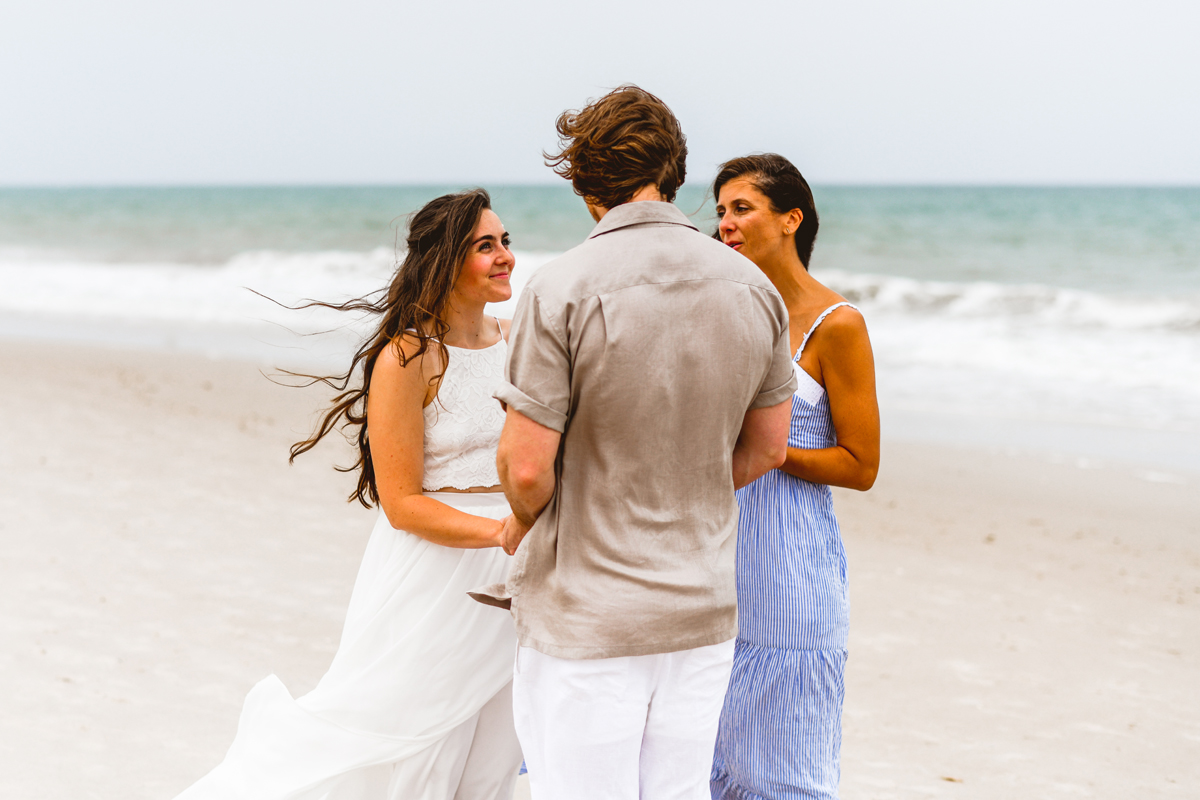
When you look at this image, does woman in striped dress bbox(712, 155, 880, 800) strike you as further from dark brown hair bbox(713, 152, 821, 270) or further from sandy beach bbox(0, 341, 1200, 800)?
sandy beach bbox(0, 341, 1200, 800)

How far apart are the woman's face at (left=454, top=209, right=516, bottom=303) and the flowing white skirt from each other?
47cm

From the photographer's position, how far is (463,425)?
2.32 meters

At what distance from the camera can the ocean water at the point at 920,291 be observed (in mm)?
9102

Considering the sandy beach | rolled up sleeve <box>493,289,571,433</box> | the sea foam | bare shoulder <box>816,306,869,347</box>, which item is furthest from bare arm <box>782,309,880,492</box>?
the sea foam

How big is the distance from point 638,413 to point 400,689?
1126mm

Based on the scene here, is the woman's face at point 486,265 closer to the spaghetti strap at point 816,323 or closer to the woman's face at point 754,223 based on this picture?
the woman's face at point 754,223

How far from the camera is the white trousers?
1.75 m

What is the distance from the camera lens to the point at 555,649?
5.62ft

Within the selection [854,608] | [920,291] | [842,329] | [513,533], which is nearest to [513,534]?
[513,533]

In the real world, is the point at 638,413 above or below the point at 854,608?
above

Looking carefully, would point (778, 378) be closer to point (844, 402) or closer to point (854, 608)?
point (844, 402)

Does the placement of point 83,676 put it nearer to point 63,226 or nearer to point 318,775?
point 318,775

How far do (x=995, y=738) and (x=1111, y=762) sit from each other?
376mm

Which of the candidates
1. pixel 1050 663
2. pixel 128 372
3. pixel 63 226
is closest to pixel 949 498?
pixel 1050 663
